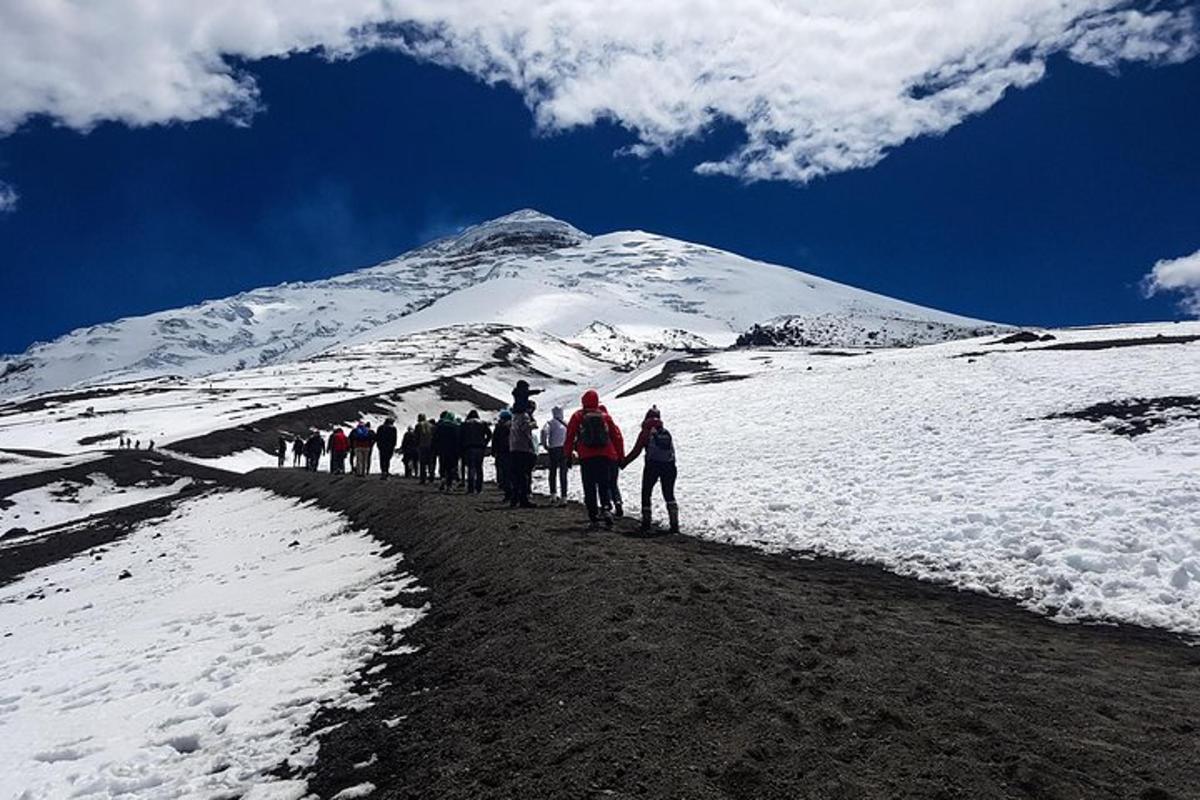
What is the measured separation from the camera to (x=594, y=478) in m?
15.9

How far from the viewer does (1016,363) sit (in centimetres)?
3784

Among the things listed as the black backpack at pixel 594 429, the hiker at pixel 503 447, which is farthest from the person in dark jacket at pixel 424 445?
the black backpack at pixel 594 429

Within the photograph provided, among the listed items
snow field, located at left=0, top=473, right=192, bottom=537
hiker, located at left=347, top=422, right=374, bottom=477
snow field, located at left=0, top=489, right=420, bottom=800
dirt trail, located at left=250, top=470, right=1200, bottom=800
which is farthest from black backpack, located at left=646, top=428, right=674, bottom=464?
snow field, located at left=0, top=473, right=192, bottom=537

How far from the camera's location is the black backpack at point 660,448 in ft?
52.2

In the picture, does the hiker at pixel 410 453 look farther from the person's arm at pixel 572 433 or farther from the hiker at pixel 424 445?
the person's arm at pixel 572 433

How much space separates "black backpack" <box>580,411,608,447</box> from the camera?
50.5ft

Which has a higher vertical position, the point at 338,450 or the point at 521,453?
the point at 338,450

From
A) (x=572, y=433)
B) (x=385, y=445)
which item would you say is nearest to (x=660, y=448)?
(x=572, y=433)

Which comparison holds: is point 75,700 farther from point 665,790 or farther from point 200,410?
point 200,410

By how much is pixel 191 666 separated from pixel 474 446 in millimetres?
12482

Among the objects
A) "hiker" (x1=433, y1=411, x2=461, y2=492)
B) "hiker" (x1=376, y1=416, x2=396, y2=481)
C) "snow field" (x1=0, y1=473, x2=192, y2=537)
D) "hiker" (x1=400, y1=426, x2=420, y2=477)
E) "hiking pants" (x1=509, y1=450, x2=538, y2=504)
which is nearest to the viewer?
"hiking pants" (x1=509, y1=450, x2=538, y2=504)

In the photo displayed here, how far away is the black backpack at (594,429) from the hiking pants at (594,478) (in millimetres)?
334

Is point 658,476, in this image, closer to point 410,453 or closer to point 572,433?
point 572,433

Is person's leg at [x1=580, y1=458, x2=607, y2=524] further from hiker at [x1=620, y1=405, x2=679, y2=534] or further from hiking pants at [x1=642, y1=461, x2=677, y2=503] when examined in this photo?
hiking pants at [x1=642, y1=461, x2=677, y2=503]
